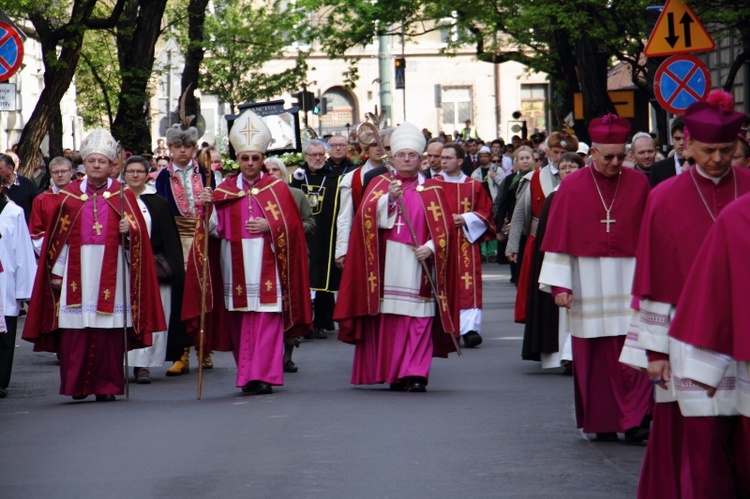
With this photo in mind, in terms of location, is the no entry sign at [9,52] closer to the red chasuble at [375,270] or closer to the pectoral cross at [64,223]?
the pectoral cross at [64,223]

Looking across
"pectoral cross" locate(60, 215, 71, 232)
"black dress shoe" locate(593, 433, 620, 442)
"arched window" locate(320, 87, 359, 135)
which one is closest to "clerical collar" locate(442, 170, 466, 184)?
"pectoral cross" locate(60, 215, 71, 232)

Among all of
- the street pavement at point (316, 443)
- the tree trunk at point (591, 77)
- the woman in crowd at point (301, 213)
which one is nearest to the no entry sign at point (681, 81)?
the woman in crowd at point (301, 213)

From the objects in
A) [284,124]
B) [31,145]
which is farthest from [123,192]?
[31,145]

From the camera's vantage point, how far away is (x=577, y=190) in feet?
32.3

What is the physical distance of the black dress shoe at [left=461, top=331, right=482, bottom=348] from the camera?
16000mm

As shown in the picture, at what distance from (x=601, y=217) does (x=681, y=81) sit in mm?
7128

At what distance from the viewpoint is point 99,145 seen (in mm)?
12125

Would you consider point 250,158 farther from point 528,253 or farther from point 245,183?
point 528,253

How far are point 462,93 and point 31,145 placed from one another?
5026cm

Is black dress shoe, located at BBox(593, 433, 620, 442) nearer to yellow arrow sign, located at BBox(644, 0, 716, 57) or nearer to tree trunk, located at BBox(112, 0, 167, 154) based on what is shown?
yellow arrow sign, located at BBox(644, 0, 716, 57)

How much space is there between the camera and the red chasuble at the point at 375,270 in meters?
12.3

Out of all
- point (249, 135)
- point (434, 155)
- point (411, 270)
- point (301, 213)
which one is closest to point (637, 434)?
point (411, 270)

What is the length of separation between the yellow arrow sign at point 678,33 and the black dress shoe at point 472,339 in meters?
3.28

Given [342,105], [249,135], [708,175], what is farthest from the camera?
[342,105]
